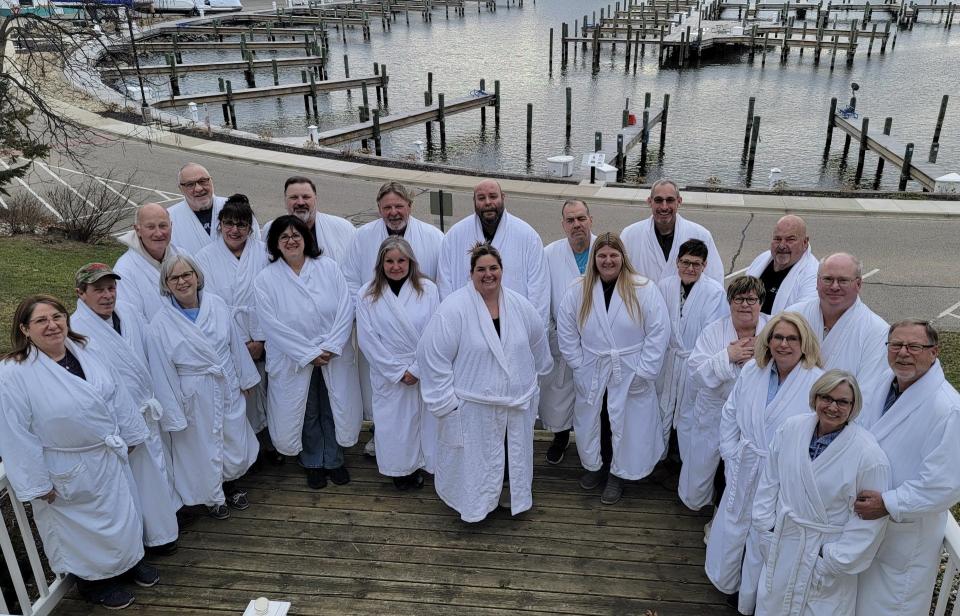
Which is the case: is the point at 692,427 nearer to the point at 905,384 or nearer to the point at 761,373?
the point at 761,373

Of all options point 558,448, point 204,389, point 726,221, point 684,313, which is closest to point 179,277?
point 204,389

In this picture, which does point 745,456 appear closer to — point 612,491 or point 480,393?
point 612,491

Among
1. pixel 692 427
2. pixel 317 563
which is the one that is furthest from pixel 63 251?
pixel 692 427

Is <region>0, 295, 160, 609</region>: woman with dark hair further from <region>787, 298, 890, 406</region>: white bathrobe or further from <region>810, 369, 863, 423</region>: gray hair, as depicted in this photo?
<region>787, 298, 890, 406</region>: white bathrobe

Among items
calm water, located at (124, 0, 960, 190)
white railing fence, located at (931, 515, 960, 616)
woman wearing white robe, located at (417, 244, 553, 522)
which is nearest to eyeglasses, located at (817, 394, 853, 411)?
white railing fence, located at (931, 515, 960, 616)

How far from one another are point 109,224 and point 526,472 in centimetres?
1275

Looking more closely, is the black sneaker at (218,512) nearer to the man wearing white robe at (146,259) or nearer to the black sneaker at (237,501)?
the black sneaker at (237,501)

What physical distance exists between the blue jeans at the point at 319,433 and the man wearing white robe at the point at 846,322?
3591mm

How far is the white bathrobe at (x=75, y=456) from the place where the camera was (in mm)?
4160

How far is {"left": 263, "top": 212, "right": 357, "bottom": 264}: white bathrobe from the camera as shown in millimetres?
6445

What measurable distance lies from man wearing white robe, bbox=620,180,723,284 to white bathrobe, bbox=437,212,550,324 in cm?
77

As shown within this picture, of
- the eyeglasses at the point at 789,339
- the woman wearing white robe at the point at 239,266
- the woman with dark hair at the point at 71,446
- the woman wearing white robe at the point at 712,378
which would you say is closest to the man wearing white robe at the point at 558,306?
the woman wearing white robe at the point at 712,378

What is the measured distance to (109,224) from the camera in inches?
596

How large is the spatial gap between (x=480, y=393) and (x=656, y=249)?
2175mm
